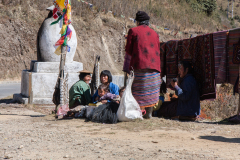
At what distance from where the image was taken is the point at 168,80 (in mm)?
6836

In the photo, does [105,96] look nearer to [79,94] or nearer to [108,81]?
[108,81]

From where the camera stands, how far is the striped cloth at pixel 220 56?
5.56 m

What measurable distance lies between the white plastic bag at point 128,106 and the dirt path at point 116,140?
0.17m

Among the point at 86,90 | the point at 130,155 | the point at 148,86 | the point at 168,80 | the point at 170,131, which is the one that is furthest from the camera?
the point at 168,80

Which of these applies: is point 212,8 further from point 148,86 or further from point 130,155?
point 130,155

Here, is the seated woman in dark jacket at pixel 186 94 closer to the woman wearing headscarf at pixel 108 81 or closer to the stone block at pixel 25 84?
the woman wearing headscarf at pixel 108 81

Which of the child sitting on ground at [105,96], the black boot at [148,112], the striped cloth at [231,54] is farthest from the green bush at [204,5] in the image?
the black boot at [148,112]

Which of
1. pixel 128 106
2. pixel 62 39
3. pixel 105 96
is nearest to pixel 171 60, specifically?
pixel 105 96

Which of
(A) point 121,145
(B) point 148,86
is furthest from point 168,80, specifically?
(A) point 121,145

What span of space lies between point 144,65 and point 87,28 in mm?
15661

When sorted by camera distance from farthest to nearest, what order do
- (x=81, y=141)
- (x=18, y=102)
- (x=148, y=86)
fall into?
(x=18, y=102)
(x=148, y=86)
(x=81, y=141)

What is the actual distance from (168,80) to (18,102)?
461 centimetres

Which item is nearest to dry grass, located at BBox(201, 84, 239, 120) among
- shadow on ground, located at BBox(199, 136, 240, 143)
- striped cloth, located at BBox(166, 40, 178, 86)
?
striped cloth, located at BBox(166, 40, 178, 86)

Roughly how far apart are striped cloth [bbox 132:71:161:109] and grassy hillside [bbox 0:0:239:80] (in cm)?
1275
